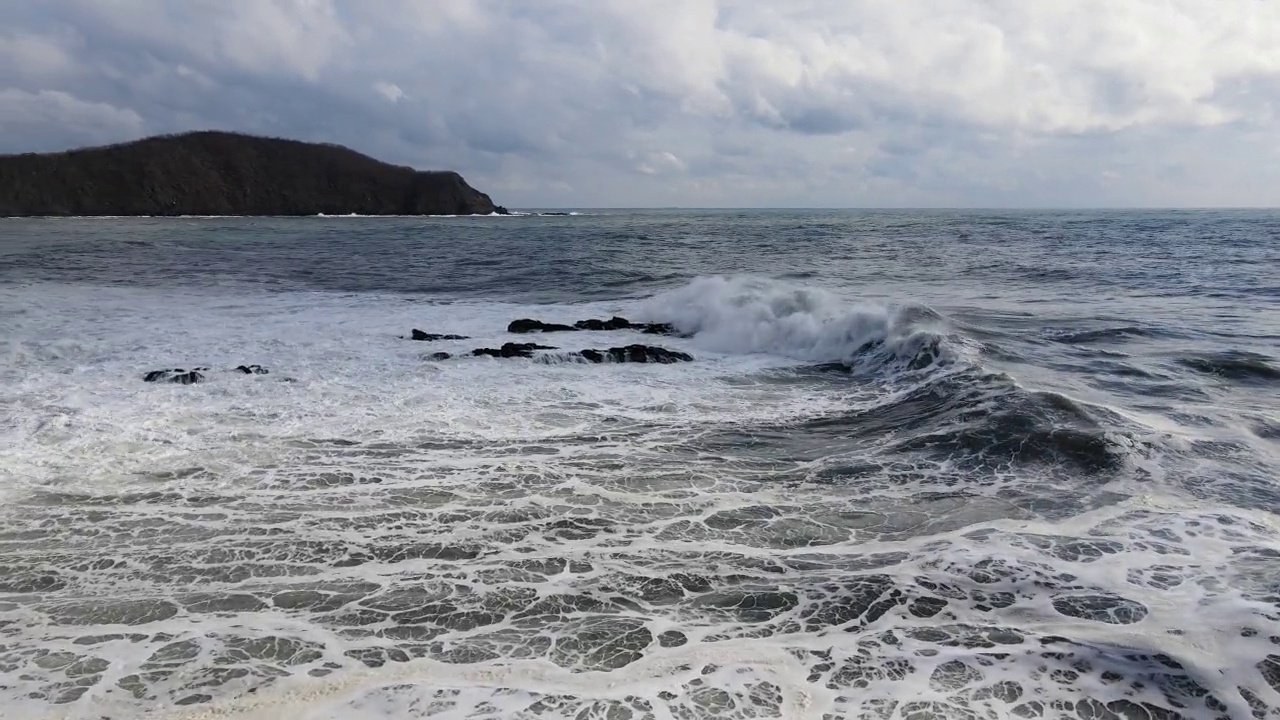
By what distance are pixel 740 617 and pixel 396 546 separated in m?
2.51

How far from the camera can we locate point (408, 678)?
3.72m

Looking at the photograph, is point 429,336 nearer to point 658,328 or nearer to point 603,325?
point 603,325

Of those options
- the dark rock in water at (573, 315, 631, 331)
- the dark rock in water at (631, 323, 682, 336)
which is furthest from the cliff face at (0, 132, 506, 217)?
the dark rock in water at (631, 323, 682, 336)

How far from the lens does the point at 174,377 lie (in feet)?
33.5

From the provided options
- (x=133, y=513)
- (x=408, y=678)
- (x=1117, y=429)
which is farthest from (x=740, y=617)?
(x=1117, y=429)

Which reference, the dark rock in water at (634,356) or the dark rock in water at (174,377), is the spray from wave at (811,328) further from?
the dark rock in water at (174,377)

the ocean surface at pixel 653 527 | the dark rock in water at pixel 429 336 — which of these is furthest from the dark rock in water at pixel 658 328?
the dark rock in water at pixel 429 336

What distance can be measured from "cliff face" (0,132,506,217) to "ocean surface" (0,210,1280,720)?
105862 millimetres

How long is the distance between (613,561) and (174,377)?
824cm

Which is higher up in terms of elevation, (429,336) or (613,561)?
(429,336)

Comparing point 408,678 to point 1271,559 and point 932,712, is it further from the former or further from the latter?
point 1271,559

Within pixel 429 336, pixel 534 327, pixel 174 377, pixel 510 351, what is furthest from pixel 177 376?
pixel 534 327

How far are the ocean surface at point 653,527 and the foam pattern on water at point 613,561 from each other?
25 mm

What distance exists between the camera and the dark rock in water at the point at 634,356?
12.2 metres
